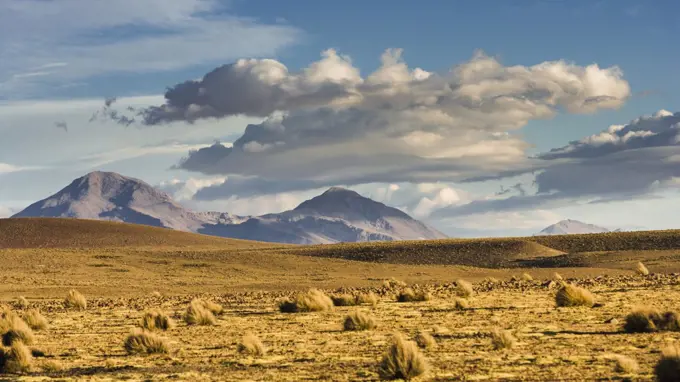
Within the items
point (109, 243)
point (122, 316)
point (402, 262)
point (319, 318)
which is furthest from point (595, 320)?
point (109, 243)

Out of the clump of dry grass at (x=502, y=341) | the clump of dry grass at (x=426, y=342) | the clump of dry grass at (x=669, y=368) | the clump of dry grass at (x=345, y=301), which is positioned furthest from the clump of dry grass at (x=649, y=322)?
the clump of dry grass at (x=345, y=301)

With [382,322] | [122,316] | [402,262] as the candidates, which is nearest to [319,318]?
[382,322]

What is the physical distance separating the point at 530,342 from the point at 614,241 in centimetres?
7989

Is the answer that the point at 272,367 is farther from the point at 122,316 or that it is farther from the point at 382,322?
the point at 122,316

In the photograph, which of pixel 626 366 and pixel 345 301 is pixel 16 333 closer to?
pixel 345 301

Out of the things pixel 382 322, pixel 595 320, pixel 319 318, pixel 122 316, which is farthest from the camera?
pixel 122 316

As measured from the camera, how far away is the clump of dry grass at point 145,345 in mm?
22844

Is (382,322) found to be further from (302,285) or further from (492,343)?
(302,285)

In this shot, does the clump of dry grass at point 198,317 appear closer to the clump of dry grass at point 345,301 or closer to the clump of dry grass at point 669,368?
the clump of dry grass at point 345,301

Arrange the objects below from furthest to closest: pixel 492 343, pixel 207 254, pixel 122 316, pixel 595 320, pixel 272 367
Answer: pixel 207 254, pixel 122 316, pixel 595 320, pixel 492 343, pixel 272 367

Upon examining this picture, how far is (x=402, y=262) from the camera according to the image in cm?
9025

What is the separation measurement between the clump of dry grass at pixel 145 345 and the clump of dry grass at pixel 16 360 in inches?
104

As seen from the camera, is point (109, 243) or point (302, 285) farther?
point (109, 243)

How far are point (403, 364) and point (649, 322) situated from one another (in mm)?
9227
